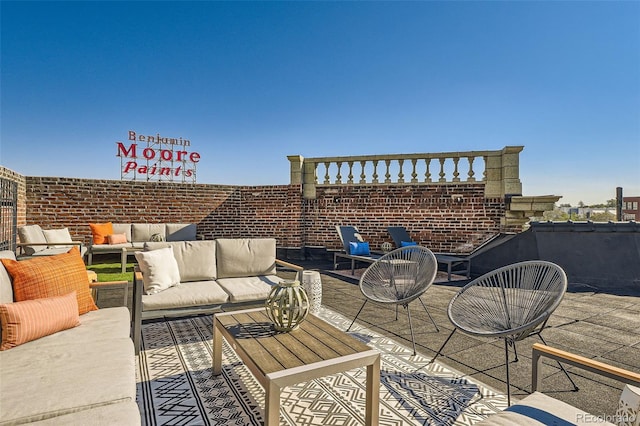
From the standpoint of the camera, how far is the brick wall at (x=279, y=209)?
7.25 metres

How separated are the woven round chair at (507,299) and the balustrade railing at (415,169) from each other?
4.87 meters

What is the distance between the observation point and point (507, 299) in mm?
2643

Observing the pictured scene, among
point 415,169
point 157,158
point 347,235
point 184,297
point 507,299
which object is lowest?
point 184,297

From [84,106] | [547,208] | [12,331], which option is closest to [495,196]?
[547,208]

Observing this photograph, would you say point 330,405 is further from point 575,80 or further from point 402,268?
point 575,80

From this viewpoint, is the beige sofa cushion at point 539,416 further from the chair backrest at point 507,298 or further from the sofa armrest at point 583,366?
the chair backrest at point 507,298

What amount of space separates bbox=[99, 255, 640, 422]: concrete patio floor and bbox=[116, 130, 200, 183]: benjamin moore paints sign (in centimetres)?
820

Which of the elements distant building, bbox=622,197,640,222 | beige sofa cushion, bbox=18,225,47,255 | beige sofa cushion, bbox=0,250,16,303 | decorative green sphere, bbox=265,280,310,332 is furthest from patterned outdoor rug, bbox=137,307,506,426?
distant building, bbox=622,197,640,222

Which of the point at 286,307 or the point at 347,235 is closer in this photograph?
the point at 286,307

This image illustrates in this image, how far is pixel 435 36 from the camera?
6.43 m

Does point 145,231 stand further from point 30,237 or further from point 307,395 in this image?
point 307,395

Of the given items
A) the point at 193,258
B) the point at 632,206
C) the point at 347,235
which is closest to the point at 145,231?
the point at 193,258

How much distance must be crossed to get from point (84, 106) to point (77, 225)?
142 inches

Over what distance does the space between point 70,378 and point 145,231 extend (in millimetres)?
7153
